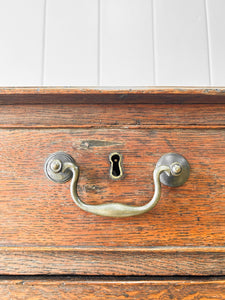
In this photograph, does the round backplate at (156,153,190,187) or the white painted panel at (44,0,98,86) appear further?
the white painted panel at (44,0,98,86)

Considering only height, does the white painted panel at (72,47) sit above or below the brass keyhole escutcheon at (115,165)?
above

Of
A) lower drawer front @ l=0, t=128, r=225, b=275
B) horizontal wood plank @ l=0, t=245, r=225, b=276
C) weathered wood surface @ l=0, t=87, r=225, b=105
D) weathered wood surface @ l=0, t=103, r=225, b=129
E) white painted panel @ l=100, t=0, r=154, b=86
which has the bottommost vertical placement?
horizontal wood plank @ l=0, t=245, r=225, b=276

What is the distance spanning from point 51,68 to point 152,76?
32 cm

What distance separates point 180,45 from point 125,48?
0.59ft

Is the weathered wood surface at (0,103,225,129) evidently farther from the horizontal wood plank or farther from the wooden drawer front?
the horizontal wood plank

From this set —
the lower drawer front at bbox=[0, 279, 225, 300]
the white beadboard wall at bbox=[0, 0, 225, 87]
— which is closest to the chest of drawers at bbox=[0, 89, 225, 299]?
the lower drawer front at bbox=[0, 279, 225, 300]

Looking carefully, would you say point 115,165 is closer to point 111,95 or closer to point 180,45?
point 111,95

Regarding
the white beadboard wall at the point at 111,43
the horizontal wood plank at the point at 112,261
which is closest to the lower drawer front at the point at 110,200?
the horizontal wood plank at the point at 112,261

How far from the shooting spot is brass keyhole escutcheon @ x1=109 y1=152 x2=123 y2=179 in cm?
34

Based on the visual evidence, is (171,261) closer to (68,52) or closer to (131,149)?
(131,149)

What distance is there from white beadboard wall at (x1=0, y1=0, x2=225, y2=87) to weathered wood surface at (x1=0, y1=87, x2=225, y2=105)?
0.53 meters

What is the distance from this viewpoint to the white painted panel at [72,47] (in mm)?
862

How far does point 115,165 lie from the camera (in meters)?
0.35

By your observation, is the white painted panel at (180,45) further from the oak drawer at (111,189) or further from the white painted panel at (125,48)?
Result: the oak drawer at (111,189)
